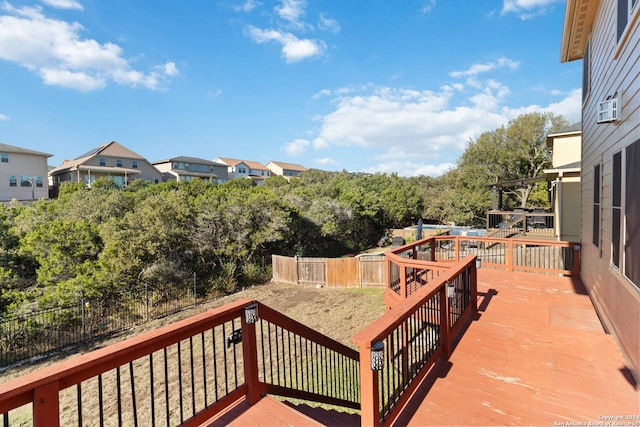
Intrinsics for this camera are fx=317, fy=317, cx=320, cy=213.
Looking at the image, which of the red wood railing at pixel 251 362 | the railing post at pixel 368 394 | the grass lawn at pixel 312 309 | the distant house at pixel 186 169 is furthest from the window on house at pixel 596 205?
the distant house at pixel 186 169

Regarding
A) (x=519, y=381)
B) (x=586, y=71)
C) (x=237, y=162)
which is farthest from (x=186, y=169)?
(x=519, y=381)

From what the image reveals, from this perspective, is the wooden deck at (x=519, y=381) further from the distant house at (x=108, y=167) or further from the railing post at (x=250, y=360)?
the distant house at (x=108, y=167)

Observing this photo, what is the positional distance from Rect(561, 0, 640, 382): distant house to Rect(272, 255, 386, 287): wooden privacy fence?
26.9ft

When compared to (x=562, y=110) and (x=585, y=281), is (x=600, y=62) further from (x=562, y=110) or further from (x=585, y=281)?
(x=562, y=110)

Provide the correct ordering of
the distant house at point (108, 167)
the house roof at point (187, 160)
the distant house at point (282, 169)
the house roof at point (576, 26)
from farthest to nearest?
the distant house at point (282, 169) → the house roof at point (187, 160) → the distant house at point (108, 167) → the house roof at point (576, 26)

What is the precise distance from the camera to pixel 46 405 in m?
1.44

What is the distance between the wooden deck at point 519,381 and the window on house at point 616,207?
1.08 metres

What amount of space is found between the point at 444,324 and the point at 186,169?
48490mm

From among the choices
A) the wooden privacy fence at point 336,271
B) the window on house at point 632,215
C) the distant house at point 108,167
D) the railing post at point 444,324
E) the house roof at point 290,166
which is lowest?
the wooden privacy fence at point 336,271

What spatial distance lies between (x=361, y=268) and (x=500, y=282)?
7.75 m

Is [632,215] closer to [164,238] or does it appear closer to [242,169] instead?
[164,238]

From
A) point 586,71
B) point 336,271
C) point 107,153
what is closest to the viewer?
point 586,71

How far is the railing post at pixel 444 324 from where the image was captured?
3668mm

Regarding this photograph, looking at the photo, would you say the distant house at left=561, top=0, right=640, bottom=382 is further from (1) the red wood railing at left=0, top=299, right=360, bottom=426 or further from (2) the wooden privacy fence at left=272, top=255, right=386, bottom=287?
(2) the wooden privacy fence at left=272, top=255, right=386, bottom=287
